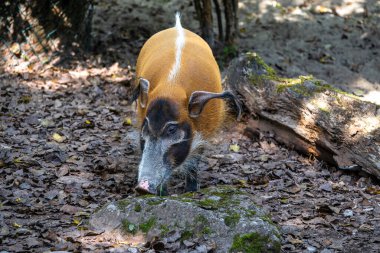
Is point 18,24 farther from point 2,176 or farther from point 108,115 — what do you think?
point 2,176

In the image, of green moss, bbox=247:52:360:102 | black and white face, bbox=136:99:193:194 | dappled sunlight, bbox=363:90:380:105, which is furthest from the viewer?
dappled sunlight, bbox=363:90:380:105

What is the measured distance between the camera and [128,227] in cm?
441

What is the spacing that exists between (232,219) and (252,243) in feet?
0.77

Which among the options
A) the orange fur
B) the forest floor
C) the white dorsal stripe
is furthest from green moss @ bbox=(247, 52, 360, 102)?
the white dorsal stripe

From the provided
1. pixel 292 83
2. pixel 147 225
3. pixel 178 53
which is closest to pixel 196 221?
pixel 147 225

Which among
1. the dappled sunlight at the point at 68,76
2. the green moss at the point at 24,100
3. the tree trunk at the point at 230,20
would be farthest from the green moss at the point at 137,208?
the tree trunk at the point at 230,20

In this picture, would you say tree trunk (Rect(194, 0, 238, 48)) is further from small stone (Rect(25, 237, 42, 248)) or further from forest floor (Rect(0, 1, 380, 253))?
small stone (Rect(25, 237, 42, 248))

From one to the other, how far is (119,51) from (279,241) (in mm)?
5634

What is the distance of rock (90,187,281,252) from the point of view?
13.9ft

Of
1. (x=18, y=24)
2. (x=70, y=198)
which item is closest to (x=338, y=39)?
(x=18, y=24)

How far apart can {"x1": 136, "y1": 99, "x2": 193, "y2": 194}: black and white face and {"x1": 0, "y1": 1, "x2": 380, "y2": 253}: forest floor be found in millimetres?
536

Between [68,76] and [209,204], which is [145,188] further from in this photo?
[68,76]

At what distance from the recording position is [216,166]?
6363 millimetres

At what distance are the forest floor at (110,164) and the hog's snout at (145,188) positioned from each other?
464mm
